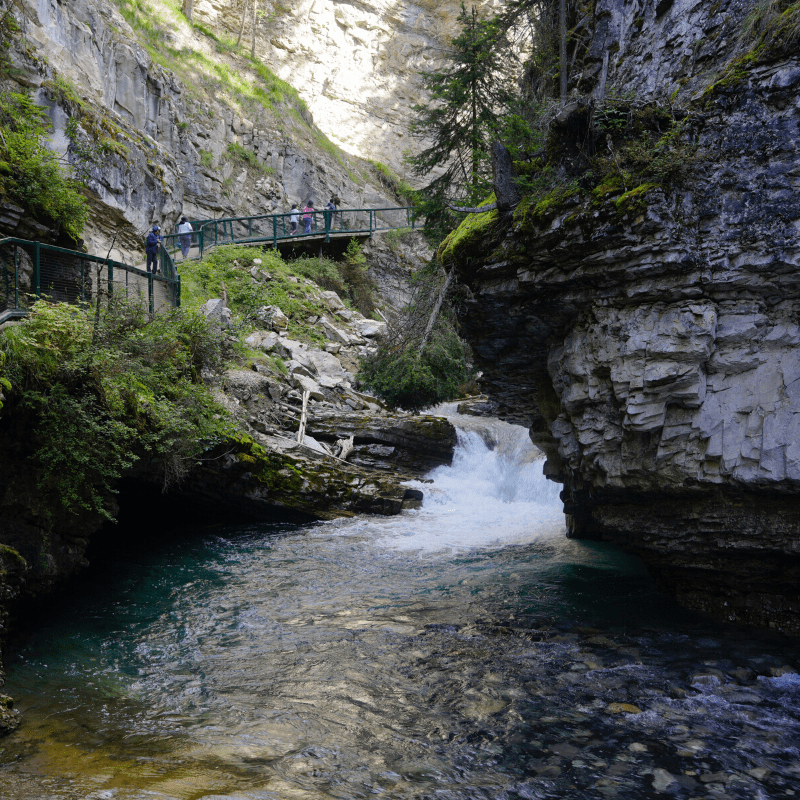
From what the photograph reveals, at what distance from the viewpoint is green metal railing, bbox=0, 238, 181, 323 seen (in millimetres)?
8875

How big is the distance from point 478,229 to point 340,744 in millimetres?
6325

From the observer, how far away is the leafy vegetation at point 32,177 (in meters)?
10.4

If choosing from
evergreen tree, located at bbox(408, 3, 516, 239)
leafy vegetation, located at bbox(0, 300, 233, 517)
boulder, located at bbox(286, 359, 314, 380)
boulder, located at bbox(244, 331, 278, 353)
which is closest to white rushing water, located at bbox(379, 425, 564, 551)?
leafy vegetation, located at bbox(0, 300, 233, 517)

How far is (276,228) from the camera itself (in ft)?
87.1

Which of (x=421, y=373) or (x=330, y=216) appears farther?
(x=330, y=216)

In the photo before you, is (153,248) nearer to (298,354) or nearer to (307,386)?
(307,386)

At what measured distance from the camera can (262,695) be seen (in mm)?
5305

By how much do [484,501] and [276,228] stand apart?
56.7 feet

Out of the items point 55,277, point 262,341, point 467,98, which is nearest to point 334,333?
point 262,341

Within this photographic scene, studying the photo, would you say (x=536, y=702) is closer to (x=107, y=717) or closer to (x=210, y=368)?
(x=107, y=717)

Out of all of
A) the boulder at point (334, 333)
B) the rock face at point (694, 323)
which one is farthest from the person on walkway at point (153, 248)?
the rock face at point (694, 323)

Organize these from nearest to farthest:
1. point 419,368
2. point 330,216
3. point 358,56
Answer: point 419,368 < point 330,216 < point 358,56

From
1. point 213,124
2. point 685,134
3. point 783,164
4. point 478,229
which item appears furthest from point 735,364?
point 213,124

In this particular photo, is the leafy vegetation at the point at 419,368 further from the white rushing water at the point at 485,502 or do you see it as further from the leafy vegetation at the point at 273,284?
the leafy vegetation at the point at 273,284
